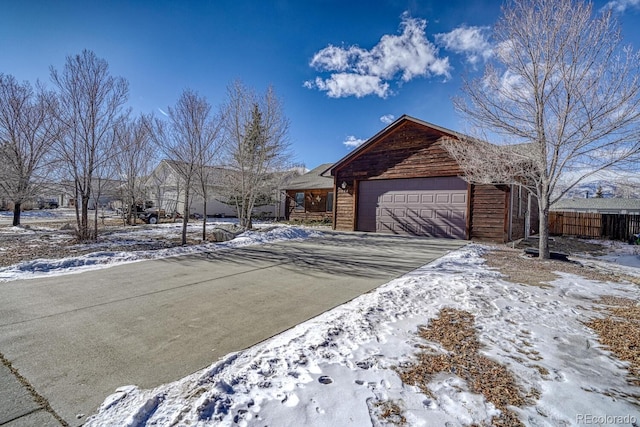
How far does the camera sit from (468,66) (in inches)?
340

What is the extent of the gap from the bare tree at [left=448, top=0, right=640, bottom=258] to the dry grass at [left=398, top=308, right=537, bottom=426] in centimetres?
663

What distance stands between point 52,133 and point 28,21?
380 centimetres

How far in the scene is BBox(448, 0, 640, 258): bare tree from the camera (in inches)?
266

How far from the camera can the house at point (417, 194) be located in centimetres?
1123

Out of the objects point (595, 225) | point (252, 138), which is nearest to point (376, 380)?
point (252, 138)

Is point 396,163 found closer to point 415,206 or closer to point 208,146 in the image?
point 415,206

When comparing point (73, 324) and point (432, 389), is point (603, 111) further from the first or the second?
point (73, 324)

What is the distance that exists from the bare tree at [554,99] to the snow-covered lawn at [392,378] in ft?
17.0

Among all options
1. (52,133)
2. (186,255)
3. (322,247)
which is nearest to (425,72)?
(322,247)

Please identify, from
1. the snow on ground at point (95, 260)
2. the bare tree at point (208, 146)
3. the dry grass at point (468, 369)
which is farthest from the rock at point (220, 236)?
the dry grass at point (468, 369)

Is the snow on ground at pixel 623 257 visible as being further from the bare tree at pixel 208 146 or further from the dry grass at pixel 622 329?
the bare tree at pixel 208 146

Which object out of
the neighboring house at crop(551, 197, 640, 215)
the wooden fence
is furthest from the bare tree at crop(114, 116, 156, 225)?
the neighboring house at crop(551, 197, 640, 215)

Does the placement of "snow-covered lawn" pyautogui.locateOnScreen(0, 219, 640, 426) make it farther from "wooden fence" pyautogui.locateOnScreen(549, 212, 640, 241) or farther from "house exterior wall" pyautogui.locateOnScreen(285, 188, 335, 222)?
"house exterior wall" pyautogui.locateOnScreen(285, 188, 335, 222)

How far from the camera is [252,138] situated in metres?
13.7
